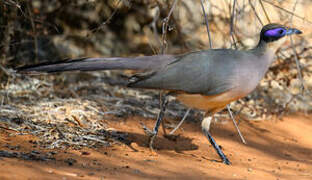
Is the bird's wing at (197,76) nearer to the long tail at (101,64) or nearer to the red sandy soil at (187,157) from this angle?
the long tail at (101,64)

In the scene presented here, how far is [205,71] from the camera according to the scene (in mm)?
4504

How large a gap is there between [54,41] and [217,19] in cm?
323

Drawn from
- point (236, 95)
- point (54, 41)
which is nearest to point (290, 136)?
point (236, 95)

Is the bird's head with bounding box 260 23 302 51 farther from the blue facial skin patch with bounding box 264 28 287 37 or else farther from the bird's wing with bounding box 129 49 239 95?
the bird's wing with bounding box 129 49 239 95

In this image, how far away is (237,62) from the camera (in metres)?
4.52

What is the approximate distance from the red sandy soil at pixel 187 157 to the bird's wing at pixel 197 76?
30.3 inches

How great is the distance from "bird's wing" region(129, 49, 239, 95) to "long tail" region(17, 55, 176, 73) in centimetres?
11

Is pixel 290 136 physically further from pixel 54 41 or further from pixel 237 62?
pixel 54 41

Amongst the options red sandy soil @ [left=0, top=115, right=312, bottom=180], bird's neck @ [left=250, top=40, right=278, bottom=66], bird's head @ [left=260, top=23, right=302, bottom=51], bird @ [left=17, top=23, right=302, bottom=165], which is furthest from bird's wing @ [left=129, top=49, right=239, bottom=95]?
red sandy soil @ [left=0, top=115, right=312, bottom=180]

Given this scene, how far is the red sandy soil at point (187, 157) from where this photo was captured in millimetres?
3547

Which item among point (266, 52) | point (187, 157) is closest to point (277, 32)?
point (266, 52)

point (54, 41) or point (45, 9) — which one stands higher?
point (45, 9)

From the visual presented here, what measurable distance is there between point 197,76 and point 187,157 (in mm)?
924

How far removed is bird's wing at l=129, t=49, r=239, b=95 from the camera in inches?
174
